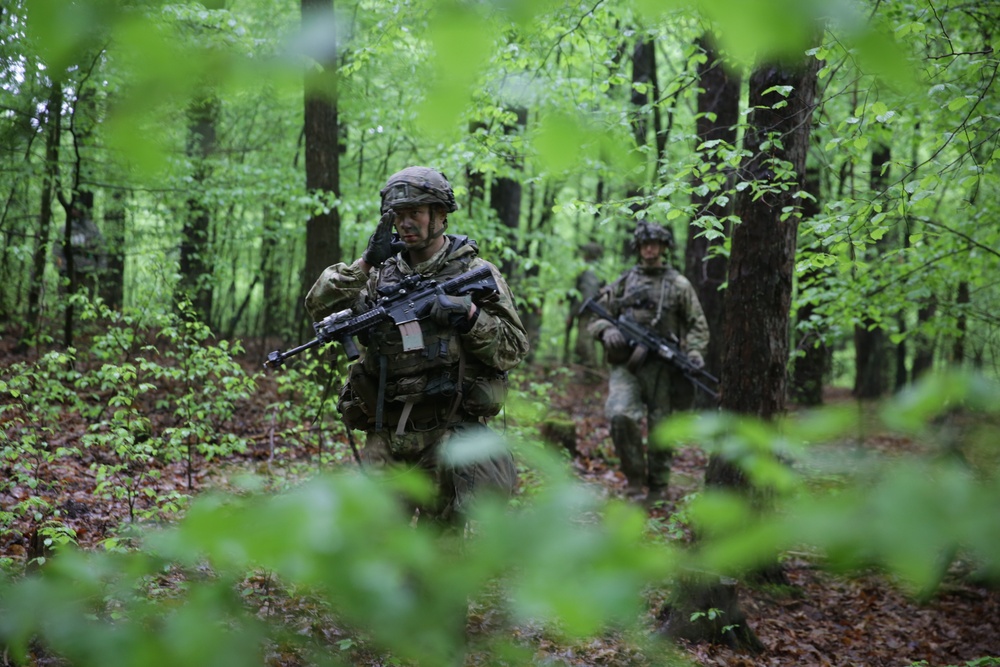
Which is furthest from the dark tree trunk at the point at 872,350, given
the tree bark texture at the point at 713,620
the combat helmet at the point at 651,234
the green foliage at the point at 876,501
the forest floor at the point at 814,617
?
the green foliage at the point at 876,501

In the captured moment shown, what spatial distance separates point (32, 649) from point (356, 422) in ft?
5.84

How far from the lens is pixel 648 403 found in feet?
23.4

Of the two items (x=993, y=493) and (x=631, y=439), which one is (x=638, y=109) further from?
(x=993, y=493)

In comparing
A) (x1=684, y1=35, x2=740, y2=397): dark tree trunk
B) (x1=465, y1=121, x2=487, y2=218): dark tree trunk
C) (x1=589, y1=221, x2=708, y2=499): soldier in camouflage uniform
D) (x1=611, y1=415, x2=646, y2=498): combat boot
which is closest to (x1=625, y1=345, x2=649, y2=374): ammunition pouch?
(x1=589, y1=221, x2=708, y2=499): soldier in camouflage uniform

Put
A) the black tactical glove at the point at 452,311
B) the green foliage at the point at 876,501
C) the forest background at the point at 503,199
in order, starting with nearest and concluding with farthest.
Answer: the green foliage at the point at 876,501 < the forest background at the point at 503,199 < the black tactical glove at the point at 452,311

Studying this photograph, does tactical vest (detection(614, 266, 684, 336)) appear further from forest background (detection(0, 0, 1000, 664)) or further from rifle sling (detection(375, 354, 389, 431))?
rifle sling (detection(375, 354, 389, 431))

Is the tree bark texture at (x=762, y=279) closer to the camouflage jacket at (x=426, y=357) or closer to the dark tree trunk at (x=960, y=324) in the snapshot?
the camouflage jacket at (x=426, y=357)

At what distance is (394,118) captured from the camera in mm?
8766

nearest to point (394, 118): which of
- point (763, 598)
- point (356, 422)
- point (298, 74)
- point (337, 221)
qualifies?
point (337, 221)

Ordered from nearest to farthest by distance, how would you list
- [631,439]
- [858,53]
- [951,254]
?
1. [858,53]
2. [951,254]
3. [631,439]

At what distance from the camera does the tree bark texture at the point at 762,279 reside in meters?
4.77

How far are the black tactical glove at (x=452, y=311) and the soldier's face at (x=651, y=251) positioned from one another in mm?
3720

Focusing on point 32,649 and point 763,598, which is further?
point 763,598

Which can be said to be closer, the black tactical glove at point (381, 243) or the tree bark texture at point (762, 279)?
the black tactical glove at point (381, 243)
